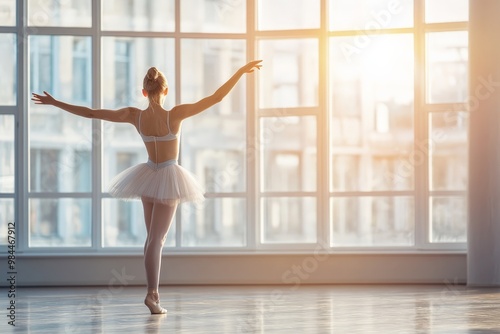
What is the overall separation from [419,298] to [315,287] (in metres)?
1.07

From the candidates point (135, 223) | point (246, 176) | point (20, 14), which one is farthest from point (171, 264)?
point (20, 14)

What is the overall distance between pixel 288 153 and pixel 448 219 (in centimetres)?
149

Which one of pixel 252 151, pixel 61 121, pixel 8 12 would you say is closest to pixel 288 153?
pixel 252 151

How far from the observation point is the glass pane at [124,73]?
7547 millimetres

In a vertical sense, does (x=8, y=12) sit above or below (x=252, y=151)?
above

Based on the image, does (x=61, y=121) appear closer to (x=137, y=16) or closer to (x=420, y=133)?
(x=137, y=16)

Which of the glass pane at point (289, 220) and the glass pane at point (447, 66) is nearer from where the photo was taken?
the glass pane at point (447, 66)

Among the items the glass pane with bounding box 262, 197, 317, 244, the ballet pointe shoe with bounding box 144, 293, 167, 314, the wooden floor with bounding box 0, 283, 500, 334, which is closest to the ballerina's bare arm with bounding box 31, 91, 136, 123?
the ballet pointe shoe with bounding box 144, 293, 167, 314

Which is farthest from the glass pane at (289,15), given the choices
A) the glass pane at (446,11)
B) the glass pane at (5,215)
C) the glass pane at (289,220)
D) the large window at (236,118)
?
the glass pane at (5,215)

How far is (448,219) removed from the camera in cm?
736

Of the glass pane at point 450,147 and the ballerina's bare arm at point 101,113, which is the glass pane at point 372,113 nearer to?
the glass pane at point 450,147

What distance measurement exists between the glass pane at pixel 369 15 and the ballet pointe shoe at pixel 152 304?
322 centimetres

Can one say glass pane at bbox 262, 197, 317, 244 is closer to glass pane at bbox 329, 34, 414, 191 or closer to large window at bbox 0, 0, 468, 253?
large window at bbox 0, 0, 468, 253

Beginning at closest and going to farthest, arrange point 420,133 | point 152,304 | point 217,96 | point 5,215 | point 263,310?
1. point 217,96
2. point 152,304
3. point 263,310
4. point 420,133
5. point 5,215
